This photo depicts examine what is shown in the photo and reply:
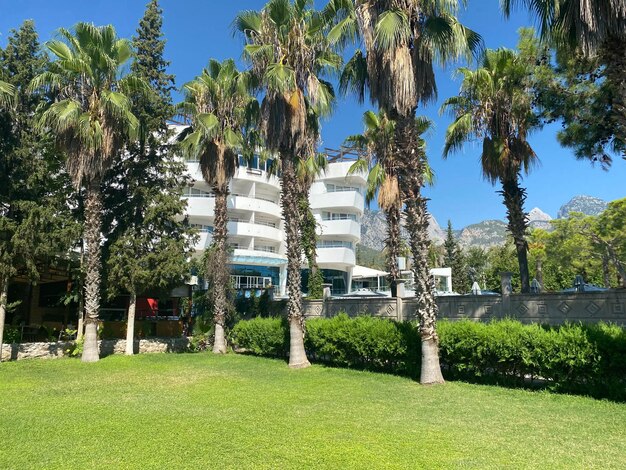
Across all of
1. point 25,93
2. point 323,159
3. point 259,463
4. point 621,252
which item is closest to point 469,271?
point 621,252

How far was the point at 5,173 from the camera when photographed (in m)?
17.5

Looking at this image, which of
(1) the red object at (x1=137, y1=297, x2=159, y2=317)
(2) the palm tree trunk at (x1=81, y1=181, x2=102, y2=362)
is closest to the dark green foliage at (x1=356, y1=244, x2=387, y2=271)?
(1) the red object at (x1=137, y1=297, x2=159, y2=317)

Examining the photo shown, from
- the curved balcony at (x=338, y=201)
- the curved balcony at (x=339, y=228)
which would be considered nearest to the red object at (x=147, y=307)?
the curved balcony at (x=339, y=228)

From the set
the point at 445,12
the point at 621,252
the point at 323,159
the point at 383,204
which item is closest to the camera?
the point at 445,12

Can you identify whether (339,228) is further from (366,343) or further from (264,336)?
(366,343)

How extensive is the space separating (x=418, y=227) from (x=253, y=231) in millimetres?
28586

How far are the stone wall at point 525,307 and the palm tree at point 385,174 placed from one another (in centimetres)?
315

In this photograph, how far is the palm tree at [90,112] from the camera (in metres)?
17.1

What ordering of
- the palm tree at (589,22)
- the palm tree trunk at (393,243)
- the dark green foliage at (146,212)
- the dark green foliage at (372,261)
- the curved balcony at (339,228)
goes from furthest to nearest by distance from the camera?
the dark green foliage at (372,261) → the curved balcony at (339,228) → the dark green foliage at (146,212) → the palm tree trunk at (393,243) → the palm tree at (589,22)

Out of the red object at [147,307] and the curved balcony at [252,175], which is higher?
the curved balcony at [252,175]

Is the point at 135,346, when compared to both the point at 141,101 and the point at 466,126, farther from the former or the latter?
the point at 466,126

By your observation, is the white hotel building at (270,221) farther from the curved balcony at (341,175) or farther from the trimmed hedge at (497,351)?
the trimmed hedge at (497,351)

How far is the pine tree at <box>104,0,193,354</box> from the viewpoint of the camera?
64.3 ft

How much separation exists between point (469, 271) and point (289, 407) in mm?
70966
